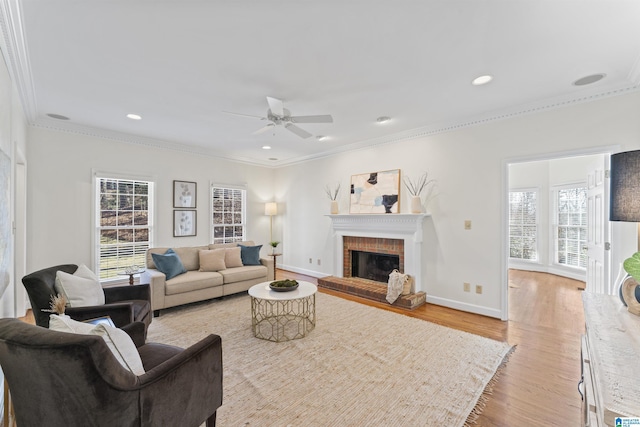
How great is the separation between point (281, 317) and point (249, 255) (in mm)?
1567

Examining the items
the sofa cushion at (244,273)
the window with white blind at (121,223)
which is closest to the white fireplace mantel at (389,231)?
the sofa cushion at (244,273)

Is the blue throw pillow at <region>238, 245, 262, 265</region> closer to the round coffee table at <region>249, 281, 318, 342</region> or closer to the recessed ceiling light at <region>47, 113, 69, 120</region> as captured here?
the round coffee table at <region>249, 281, 318, 342</region>

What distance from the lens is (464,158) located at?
3.86 metres

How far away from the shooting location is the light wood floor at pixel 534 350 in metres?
1.88

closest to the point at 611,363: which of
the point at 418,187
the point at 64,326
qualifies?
the point at 64,326

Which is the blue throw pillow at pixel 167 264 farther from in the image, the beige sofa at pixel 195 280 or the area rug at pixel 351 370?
the area rug at pixel 351 370

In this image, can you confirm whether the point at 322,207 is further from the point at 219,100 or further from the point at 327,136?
the point at 219,100

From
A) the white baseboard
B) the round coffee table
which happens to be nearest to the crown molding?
the round coffee table

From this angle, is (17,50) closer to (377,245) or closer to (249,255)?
(249,255)

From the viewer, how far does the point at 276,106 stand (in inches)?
115

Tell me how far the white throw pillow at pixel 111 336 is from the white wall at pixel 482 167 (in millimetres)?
3821

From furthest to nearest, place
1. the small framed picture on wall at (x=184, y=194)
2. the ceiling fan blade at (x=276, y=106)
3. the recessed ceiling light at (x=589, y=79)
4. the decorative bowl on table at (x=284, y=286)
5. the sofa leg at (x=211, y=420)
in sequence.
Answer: the small framed picture on wall at (x=184, y=194) → the decorative bowl on table at (x=284, y=286) → the ceiling fan blade at (x=276, y=106) → the recessed ceiling light at (x=589, y=79) → the sofa leg at (x=211, y=420)

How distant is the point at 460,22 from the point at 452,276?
3.16 m

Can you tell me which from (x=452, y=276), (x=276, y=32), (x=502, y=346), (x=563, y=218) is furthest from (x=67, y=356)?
(x=563, y=218)
